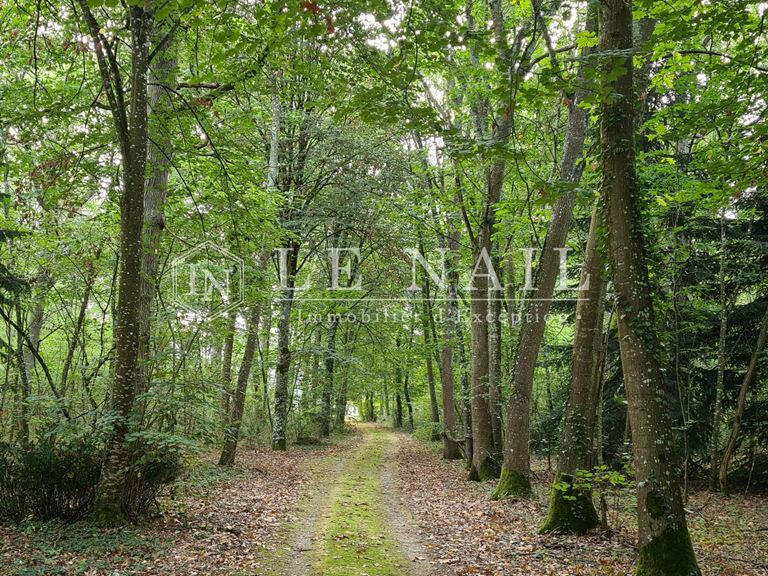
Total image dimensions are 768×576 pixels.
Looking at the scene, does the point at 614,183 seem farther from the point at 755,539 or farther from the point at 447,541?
the point at 755,539

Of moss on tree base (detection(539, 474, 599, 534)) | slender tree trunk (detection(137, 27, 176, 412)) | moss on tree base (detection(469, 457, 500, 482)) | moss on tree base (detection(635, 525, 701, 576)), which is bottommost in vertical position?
moss on tree base (detection(469, 457, 500, 482))

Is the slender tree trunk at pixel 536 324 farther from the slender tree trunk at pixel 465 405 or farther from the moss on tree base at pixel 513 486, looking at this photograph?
the slender tree trunk at pixel 465 405

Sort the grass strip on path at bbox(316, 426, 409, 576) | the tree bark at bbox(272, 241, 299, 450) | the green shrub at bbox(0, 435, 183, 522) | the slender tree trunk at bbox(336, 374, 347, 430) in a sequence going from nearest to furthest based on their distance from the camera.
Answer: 1. the grass strip on path at bbox(316, 426, 409, 576)
2. the green shrub at bbox(0, 435, 183, 522)
3. the tree bark at bbox(272, 241, 299, 450)
4. the slender tree trunk at bbox(336, 374, 347, 430)

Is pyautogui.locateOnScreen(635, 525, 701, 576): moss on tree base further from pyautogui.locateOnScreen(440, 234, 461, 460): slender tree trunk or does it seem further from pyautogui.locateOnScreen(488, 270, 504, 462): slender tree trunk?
pyautogui.locateOnScreen(440, 234, 461, 460): slender tree trunk

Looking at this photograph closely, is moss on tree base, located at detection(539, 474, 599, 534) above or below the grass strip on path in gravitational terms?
above

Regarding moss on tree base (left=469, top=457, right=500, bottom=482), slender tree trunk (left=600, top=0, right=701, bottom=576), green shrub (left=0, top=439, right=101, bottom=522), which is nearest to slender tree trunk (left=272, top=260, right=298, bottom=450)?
moss on tree base (left=469, top=457, right=500, bottom=482)

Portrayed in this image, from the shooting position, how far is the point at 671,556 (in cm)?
455

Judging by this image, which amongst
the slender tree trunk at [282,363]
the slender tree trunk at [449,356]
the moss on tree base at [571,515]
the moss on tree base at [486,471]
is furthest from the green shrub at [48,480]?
the slender tree trunk at [282,363]

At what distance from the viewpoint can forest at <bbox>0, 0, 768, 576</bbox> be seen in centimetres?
500

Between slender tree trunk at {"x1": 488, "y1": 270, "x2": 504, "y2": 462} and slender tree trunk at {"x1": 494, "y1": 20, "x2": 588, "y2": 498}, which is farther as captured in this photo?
slender tree trunk at {"x1": 488, "y1": 270, "x2": 504, "y2": 462}

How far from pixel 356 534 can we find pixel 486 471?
5711mm

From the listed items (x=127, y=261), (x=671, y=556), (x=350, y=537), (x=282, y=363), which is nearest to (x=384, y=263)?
(x=282, y=363)

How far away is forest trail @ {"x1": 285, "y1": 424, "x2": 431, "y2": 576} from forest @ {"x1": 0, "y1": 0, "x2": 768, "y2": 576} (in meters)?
0.07

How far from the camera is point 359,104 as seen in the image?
4.95 metres
